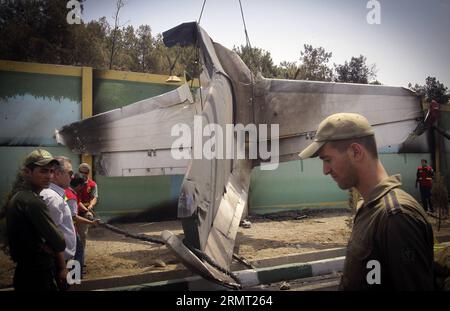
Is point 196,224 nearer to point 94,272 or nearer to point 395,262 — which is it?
point 395,262

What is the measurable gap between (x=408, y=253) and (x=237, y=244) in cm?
665

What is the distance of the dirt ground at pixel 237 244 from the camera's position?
20.2 ft

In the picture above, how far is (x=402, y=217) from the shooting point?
1.58m

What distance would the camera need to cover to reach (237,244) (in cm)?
796

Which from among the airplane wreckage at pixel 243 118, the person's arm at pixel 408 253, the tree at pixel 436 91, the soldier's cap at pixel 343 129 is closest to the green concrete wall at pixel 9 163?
the airplane wreckage at pixel 243 118

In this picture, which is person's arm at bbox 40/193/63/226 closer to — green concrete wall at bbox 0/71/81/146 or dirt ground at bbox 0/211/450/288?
dirt ground at bbox 0/211/450/288

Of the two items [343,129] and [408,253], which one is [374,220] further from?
[343,129]

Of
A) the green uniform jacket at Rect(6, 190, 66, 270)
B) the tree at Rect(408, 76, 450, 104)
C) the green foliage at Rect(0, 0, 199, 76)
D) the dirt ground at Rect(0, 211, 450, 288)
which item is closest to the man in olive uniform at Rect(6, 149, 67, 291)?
the green uniform jacket at Rect(6, 190, 66, 270)

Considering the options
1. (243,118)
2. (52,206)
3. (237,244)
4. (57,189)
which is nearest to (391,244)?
(52,206)
